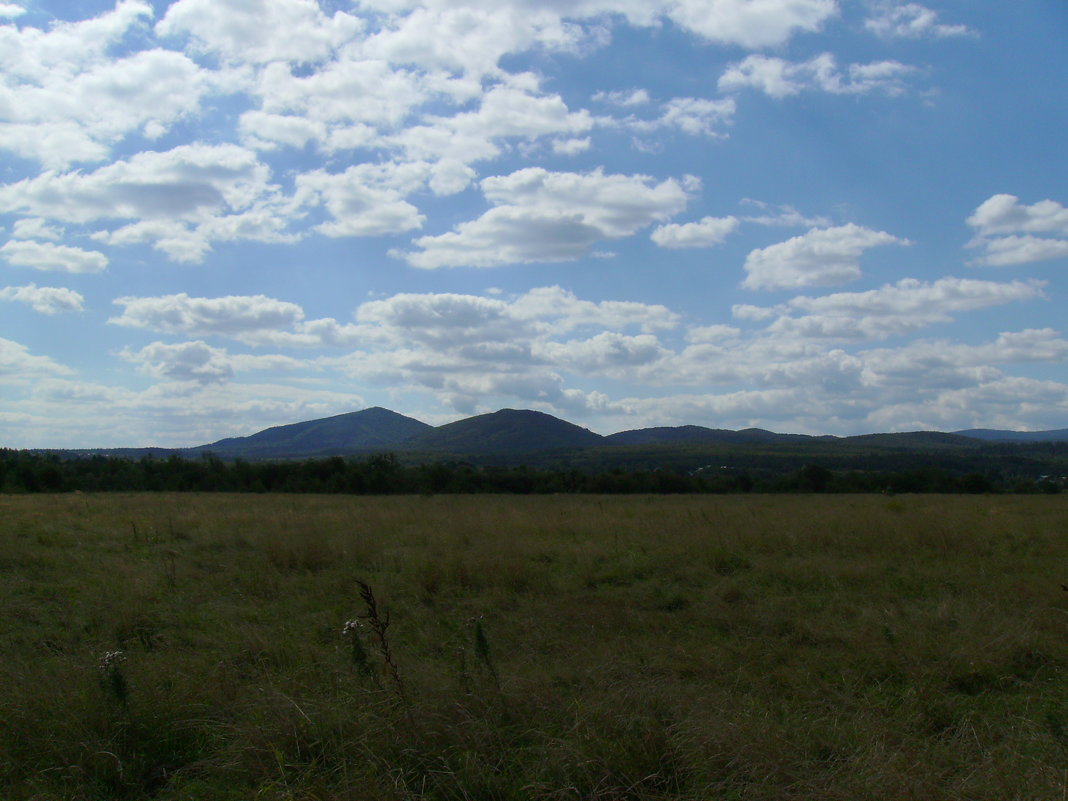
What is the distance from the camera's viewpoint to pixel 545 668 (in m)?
5.67

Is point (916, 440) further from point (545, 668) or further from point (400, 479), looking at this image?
point (545, 668)

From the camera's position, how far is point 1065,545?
11023 mm

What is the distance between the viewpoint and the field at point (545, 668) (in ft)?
12.5

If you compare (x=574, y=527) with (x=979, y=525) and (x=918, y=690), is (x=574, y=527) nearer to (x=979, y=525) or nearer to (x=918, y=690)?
(x=979, y=525)

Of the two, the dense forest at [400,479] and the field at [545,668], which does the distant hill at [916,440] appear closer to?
the dense forest at [400,479]

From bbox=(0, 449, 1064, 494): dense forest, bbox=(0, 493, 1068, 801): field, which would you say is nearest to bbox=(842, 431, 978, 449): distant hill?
bbox=(0, 449, 1064, 494): dense forest

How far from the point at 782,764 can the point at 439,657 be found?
3435mm

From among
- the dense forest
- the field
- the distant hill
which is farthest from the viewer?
the distant hill

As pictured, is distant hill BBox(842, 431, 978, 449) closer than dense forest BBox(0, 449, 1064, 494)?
No

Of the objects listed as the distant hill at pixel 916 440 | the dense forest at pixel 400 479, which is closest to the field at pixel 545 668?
the dense forest at pixel 400 479

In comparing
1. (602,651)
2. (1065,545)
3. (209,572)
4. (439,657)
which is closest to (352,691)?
(439,657)

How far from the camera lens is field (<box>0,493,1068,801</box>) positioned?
12.5 ft

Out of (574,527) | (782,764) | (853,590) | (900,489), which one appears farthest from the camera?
(900,489)

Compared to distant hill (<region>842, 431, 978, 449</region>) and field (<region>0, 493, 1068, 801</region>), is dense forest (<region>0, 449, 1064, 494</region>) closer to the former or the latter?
field (<region>0, 493, 1068, 801</region>)
